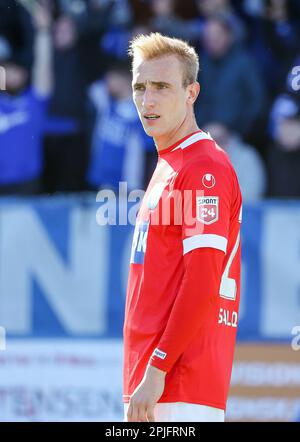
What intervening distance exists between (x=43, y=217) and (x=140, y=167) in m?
1.03

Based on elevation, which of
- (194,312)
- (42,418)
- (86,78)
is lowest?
(42,418)

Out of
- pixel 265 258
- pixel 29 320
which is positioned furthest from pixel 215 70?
pixel 29 320

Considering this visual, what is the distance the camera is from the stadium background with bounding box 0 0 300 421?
25.4 feet

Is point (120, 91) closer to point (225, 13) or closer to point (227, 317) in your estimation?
point (225, 13)

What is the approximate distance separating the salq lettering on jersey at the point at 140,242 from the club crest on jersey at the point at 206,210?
0.93 ft

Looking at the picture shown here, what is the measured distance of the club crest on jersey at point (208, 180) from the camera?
12.5 feet

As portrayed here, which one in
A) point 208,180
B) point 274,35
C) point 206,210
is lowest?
point 206,210

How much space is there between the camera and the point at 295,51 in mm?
8875

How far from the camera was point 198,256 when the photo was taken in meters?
3.77

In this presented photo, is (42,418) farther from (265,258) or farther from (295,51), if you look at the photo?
(295,51)

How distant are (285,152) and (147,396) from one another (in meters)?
5.15

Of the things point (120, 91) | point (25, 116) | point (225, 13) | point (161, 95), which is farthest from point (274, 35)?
point (161, 95)

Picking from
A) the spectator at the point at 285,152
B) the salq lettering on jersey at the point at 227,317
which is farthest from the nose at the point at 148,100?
the spectator at the point at 285,152

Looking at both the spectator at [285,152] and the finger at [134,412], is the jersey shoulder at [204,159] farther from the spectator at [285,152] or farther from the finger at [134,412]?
the spectator at [285,152]
